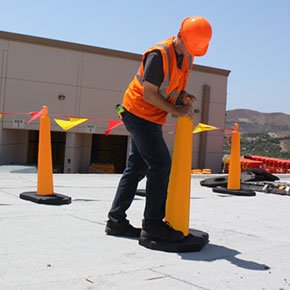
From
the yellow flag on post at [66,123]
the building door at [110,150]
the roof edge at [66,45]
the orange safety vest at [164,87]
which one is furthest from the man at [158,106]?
the building door at [110,150]

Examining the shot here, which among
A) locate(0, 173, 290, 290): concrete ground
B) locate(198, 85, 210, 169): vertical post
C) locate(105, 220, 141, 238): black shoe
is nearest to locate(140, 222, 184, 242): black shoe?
locate(0, 173, 290, 290): concrete ground

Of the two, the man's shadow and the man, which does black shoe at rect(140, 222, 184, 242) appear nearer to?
the man

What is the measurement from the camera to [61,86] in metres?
23.4

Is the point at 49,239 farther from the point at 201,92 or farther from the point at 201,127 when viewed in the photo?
the point at 201,92

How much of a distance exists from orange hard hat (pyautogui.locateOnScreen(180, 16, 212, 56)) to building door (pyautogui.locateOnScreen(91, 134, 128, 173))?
26082mm

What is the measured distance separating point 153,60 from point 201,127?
6.39 metres

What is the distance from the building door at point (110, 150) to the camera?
29531 mm

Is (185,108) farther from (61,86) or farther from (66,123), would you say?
(61,86)

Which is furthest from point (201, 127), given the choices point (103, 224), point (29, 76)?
point (29, 76)

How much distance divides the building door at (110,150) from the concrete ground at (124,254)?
80.0ft

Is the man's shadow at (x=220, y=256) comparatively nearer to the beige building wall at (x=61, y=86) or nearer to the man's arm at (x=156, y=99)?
the man's arm at (x=156, y=99)

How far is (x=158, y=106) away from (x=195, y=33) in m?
0.63

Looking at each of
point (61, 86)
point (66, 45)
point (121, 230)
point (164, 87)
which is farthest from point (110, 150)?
point (164, 87)

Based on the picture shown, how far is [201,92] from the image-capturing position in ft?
91.8
